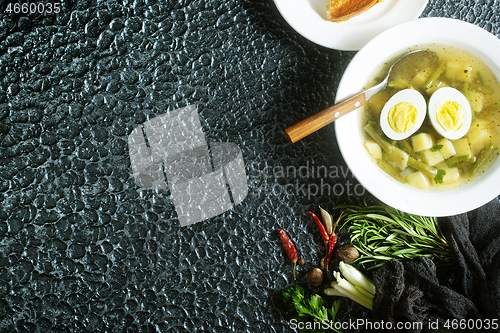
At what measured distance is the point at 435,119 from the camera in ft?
3.91

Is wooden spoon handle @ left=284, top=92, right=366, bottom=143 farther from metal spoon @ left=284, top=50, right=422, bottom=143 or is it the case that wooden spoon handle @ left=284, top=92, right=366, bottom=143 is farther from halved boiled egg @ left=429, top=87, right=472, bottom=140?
halved boiled egg @ left=429, top=87, right=472, bottom=140

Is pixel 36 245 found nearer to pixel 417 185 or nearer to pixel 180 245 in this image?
pixel 180 245

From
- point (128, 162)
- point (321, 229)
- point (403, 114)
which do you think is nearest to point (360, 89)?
point (403, 114)

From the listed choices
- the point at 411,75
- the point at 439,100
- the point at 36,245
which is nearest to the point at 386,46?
the point at 411,75

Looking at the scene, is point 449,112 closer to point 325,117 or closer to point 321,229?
point 325,117

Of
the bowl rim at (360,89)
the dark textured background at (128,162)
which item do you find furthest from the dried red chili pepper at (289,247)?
the bowl rim at (360,89)

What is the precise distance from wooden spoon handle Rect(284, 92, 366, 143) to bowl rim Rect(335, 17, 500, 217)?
0.09 ft

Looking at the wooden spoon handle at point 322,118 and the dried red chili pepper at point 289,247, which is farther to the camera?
the dried red chili pepper at point 289,247

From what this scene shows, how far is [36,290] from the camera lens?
3.85 ft

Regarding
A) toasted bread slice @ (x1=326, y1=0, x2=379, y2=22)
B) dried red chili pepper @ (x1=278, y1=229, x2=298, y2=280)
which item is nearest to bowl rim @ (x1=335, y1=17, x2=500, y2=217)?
toasted bread slice @ (x1=326, y1=0, x2=379, y2=22)

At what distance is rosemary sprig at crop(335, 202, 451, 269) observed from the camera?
1.23 m

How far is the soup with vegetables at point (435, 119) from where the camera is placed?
1188 mm

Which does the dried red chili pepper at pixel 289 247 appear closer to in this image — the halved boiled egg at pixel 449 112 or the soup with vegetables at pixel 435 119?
the soup with vegetables at pixel 435 119

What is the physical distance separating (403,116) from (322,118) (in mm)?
305
